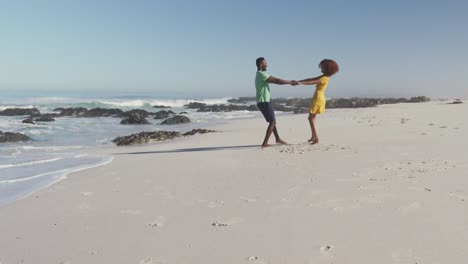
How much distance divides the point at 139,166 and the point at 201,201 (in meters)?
2.49

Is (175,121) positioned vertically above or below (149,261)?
below

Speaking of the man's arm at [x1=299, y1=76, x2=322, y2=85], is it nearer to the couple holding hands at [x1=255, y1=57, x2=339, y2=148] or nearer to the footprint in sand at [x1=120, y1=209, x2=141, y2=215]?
the couple holding hands at [x1=255, y1=57, x2=339, y2=148]

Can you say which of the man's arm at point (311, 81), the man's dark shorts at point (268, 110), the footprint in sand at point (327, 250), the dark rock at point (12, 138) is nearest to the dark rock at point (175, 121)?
the dark rock at point (12, 138)

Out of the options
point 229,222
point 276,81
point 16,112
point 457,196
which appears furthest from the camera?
point 16,112

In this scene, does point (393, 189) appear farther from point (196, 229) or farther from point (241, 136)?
point (241, 136)

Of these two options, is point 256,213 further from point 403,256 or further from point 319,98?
point 319,98

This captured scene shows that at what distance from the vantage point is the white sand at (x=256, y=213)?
2811 mm

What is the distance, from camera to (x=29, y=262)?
2.82m

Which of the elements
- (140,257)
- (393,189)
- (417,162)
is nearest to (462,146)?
(417,162)

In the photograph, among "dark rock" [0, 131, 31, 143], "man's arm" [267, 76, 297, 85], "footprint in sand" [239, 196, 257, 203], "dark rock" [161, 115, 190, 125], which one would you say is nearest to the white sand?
"footprint in sand" [239, 196, 257, 203]

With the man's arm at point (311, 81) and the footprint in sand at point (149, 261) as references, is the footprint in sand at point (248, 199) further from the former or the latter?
the man's arm at point (311, 81)

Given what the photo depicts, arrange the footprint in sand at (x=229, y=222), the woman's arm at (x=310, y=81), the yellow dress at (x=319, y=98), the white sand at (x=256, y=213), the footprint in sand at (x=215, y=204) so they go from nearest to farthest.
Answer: the white sand at (x=256, y=213) < the footprint in sand at (x=229, y=222) < the footprint in sand at (x=215, y=204) < the woman's arm at (x=310, y=81) < the yellow dress at (x=319, y=98)

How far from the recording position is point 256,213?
363 cm

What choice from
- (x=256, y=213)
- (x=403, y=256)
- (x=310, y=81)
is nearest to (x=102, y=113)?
(x=310, y=81)
